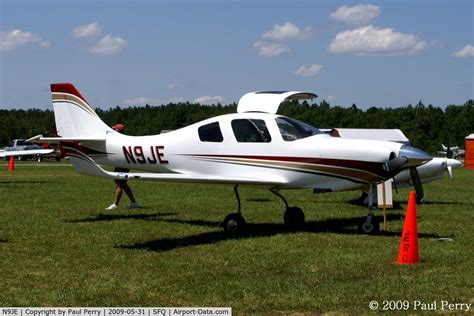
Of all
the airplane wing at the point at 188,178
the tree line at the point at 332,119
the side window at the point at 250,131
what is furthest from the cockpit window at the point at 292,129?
the tree line at the point at 332,119

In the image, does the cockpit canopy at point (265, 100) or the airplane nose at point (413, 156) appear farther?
the cockpit canopy at point (265, 100)

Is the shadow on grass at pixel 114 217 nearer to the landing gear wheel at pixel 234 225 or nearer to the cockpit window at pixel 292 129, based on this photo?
the landing gear wheel at pixel 234 225

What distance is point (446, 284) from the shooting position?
7387 mm

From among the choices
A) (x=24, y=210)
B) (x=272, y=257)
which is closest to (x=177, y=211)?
(x=24, y=210)

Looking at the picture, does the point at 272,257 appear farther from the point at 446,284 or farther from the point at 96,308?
the point at 96,308

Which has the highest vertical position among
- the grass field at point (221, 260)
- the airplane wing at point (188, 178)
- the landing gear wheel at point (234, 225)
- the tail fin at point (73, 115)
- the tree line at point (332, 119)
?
the tree line at point (332, 119)

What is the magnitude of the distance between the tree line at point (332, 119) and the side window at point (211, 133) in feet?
261

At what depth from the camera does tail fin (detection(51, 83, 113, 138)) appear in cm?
1398

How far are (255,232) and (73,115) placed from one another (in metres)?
4.82

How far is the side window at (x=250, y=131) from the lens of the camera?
457 inches

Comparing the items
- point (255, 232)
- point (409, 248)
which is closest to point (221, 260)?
point (409, 248)

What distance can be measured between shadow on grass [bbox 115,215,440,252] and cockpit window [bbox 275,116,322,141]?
1.70 m

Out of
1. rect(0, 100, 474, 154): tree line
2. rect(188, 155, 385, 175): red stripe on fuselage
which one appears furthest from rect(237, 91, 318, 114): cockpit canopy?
rect(0, 100, 474, 154): tree line

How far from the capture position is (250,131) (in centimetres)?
1172
